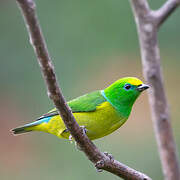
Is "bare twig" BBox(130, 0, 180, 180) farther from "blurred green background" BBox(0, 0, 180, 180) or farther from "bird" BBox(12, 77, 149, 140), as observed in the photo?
"blurred green background" BBox(0, 0, 180, 180)

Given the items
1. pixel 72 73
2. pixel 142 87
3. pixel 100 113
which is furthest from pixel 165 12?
pixel 72 73

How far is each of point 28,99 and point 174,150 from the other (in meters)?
3.52

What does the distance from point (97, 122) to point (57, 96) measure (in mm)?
1360

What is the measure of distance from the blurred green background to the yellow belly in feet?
6.29

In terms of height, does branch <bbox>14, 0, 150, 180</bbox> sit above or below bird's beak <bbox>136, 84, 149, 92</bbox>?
below

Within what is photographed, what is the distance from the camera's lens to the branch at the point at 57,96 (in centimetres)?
196

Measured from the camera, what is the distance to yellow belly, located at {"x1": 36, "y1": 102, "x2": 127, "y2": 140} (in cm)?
383

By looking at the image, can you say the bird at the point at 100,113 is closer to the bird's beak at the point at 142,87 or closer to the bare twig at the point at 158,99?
the bird's beak at the point at 142,87

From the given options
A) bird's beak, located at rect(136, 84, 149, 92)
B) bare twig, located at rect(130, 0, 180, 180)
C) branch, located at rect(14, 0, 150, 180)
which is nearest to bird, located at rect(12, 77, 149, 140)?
bird's beak, located at rect(136, 84, 149, 92)

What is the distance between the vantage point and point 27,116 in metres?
6.69

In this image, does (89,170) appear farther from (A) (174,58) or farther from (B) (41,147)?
(A) (174,58)

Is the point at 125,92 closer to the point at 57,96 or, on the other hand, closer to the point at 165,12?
the point at 165,12

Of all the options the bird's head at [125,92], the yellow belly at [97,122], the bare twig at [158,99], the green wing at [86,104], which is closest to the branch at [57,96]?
the bare twig at [158,99]

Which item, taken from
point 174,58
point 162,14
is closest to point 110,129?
point 162,14
